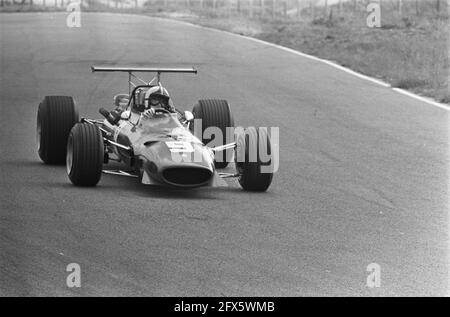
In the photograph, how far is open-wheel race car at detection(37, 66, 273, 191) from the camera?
12.8 meters

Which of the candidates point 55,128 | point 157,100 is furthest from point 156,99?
point 55,128

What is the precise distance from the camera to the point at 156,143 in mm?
13141

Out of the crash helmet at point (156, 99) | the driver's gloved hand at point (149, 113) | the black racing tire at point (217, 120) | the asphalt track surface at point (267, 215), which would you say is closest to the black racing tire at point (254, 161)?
the asphalt track surface at point (267, 215)

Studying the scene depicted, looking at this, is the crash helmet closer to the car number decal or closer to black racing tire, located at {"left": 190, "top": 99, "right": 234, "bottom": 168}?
black racing tire, located at {"left": 190, "top": 99, "right": 234, "bottom": 168}

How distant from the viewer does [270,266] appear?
980 centimetres

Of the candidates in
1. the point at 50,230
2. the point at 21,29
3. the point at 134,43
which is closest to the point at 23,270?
the point at 50,230

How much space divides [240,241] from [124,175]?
3.19 meters

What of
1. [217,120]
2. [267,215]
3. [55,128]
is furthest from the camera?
[217,120]

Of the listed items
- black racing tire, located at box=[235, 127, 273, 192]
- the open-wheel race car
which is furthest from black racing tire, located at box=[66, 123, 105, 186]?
black racing tire, located at box=[235, 127, 273, 192]

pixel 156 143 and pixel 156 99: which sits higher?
pixel 156 99

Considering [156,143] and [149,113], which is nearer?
[156,143]

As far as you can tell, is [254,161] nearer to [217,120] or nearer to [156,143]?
[156,143]

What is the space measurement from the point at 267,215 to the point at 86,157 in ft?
6.81

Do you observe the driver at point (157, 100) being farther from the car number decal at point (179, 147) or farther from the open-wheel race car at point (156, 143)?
the car number decal at point (179, 147)
